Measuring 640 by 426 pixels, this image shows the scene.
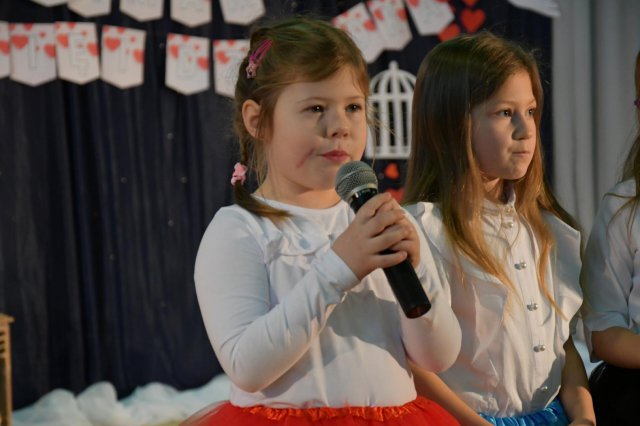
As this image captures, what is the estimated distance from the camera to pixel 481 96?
1.42 m

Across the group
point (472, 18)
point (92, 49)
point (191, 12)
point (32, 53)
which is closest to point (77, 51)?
point (92, 49)

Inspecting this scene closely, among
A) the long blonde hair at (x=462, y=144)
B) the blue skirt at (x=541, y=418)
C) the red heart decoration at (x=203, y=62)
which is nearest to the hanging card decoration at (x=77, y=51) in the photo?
the red heart decoration at (x=203, y=62)

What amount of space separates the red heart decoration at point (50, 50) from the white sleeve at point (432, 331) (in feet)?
9.19

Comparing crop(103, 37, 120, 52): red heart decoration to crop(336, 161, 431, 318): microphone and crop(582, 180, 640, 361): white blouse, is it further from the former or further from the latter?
crop(336, 161, 431, 318): microphone

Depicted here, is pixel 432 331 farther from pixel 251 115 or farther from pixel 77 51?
pixel 77 51

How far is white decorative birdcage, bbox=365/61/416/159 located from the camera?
4074 millimetres

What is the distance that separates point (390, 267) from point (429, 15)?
3.27 meters

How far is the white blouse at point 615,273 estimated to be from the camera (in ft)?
5.02

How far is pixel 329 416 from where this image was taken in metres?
1.10

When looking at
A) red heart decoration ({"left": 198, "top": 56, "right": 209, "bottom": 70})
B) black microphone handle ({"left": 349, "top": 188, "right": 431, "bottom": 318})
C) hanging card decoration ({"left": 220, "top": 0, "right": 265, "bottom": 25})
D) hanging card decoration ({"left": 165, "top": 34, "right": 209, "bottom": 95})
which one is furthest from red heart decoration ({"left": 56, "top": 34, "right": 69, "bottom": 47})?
black microphone handle ({"left": 349, "top": 188, "right": 431, "bottom": 318})

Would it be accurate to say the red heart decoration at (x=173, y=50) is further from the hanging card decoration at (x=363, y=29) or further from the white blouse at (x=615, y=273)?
the white blouse at (x=615, y=273)

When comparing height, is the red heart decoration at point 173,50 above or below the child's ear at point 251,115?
above

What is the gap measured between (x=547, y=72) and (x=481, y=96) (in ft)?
10.1

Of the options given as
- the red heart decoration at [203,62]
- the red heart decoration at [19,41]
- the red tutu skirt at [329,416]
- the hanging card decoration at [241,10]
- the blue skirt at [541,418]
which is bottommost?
the blue skirt at [541,418]
